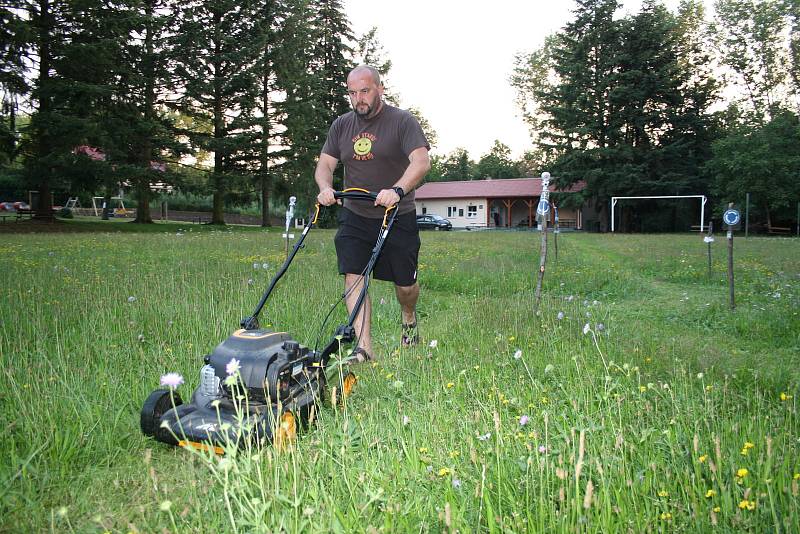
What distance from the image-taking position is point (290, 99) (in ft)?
110

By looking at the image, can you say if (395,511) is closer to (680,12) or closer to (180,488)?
(180,488)

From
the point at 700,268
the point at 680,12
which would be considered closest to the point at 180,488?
the point at 700,268

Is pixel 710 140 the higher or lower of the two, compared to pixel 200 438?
higher

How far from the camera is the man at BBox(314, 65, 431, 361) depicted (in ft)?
14.1

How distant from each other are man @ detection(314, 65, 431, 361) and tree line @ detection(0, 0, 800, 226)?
908 inches

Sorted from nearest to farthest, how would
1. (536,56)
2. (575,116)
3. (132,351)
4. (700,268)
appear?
(132,351) < (700,268) < (575,116) < (536,56)

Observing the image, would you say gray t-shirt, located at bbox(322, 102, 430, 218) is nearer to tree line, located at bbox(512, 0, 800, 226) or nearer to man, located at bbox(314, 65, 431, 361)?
man, located at bbox(314, 65, 431, 361)

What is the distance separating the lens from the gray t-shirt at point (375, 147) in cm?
438

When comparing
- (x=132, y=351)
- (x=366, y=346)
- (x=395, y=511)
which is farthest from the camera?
(x=366, y=346)

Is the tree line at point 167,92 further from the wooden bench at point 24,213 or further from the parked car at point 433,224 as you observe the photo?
the parked car at point 433,224

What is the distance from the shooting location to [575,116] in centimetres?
4081

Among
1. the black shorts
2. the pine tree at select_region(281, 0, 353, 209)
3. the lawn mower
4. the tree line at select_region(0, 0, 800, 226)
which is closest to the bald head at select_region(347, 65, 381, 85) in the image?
the black shorts

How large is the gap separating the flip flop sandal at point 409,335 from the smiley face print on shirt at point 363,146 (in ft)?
4.77

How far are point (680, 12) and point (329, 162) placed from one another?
51.0 m
